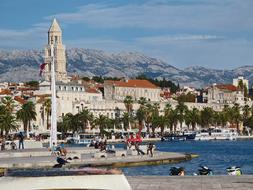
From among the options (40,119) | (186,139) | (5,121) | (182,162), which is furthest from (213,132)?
(182,162)

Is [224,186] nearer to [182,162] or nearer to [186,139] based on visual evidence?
[182,162]

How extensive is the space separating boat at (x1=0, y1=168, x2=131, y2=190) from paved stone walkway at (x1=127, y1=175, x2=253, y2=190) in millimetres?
14819

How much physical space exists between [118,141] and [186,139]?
23.0 meters

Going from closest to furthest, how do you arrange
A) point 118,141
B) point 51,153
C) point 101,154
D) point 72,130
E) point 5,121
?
point 101,154, point 51,153, point 5,121, point 118,141, point 72,130

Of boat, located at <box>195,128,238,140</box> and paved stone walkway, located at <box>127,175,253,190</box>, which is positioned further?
boat, located at <box>195,128,238,140</box>

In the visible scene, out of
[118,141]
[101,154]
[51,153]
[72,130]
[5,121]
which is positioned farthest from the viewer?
[72,130]

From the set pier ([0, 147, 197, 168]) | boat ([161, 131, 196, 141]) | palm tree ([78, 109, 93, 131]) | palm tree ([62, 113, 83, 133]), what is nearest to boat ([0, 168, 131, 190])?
pier ([0, 147, 197, 168])

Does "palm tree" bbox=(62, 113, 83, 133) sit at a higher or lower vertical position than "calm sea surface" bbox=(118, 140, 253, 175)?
higher

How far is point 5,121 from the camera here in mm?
145500

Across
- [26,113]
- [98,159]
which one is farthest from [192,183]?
[26,113]

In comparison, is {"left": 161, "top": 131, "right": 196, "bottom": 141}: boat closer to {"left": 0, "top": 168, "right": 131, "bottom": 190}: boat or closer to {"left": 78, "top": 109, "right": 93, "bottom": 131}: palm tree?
{"left": 78, "top": 109, "right": 93, "bottom": 131}: palm tree

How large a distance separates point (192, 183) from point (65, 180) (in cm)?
1731

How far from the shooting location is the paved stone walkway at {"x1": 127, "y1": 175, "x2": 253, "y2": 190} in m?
22.9

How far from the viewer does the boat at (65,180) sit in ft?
25.2
